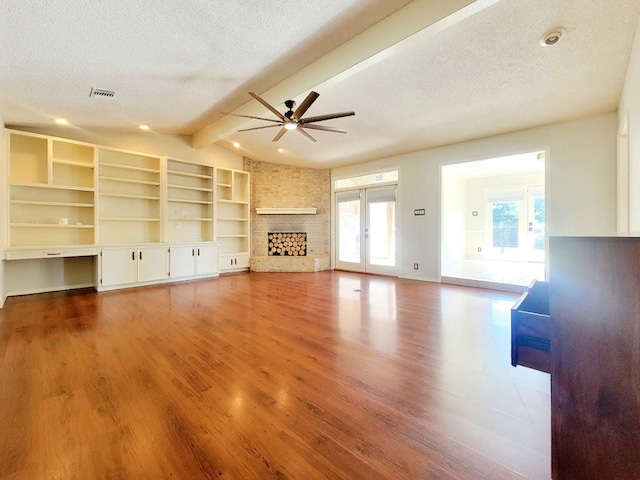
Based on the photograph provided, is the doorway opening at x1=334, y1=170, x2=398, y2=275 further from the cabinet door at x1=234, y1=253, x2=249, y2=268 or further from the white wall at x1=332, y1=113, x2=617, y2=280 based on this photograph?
the cabinet door at x1=234, y1=253, x2=249, y2=268

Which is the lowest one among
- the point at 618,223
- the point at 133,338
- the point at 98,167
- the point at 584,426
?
the point at 133,338

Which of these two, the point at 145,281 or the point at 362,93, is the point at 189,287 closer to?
the point at 145,281

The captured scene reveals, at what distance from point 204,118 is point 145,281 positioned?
3.19m

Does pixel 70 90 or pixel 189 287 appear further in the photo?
pixel 189 287

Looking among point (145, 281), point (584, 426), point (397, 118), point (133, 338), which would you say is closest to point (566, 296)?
point (584, 426)

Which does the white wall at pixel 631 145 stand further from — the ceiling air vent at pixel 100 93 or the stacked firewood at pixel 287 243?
the stacked firewood at pixel 287 243

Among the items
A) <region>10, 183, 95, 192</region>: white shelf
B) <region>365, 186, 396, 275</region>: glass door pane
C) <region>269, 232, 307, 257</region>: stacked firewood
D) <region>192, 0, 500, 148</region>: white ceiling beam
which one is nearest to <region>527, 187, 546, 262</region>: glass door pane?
<region>365, 186, 396, 275</region>: glass door pane

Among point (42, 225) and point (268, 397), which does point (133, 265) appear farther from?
point (268, 397)

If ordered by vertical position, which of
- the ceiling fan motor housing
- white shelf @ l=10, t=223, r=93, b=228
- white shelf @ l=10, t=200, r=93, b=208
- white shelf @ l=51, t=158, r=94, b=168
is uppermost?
the ceiling fan motor housing

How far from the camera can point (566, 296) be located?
1.02m

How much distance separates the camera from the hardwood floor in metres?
1.29

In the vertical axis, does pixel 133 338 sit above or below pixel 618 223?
below

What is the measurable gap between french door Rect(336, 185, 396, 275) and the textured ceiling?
7.39ft

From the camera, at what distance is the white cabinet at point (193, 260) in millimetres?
5688
